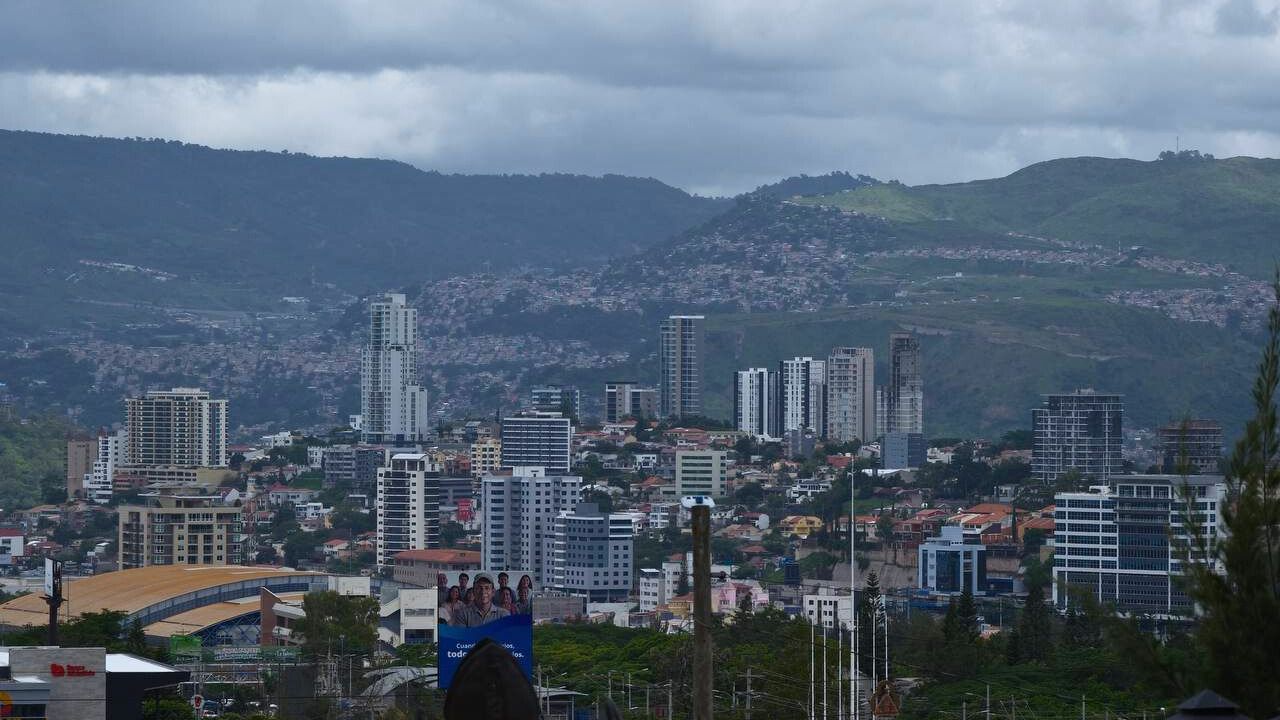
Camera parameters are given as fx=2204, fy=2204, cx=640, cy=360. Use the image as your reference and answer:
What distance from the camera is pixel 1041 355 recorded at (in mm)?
193000

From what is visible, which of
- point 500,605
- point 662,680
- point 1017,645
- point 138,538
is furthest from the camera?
point 138,538

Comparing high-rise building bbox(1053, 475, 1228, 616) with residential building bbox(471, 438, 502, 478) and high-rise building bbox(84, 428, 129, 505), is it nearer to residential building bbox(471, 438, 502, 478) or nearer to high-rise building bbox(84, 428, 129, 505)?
residential building bbox(471, 438, 502, 478)

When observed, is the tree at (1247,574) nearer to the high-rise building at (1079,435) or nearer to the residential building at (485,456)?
the high-rise building at (1079,435)

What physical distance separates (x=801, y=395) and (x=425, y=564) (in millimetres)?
75337

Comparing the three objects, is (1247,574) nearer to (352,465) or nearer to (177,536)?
(177,536)

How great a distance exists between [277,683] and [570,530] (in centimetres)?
5990

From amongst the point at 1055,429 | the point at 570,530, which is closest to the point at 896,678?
the point at 570,530

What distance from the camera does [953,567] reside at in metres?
97.2

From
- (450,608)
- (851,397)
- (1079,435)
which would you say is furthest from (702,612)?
(851,397)

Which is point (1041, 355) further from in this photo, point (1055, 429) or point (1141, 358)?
point (1055, 429)

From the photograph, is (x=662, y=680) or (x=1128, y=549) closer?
(x=662, y=680)

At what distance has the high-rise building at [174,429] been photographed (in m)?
154

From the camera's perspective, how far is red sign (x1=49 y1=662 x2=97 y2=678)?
2866 cm

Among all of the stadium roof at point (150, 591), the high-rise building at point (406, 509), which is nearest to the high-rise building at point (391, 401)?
the high-rise building at point (406, 509)
